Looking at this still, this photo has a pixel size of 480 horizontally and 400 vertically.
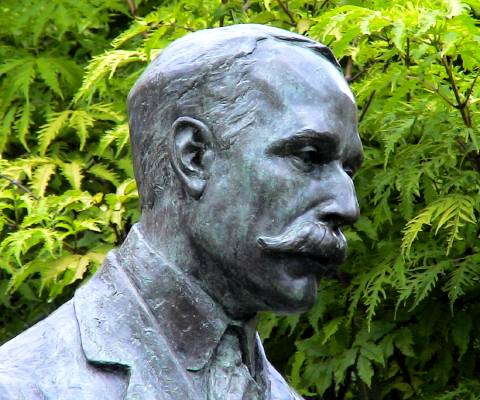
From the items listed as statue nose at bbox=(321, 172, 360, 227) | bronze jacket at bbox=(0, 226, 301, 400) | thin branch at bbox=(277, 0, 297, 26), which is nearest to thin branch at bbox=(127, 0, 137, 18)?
thin branch at bbox=(277, 0, 297, 26)

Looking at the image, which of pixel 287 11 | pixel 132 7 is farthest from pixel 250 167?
pixel 132 7

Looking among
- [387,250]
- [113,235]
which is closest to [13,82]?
[113,235]

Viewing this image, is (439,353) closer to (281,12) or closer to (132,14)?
(281,12)

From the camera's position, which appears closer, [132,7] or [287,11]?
[287,11]

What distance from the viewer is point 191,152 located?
420 centimetres

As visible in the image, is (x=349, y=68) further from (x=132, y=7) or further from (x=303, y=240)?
(x=303, y=240)

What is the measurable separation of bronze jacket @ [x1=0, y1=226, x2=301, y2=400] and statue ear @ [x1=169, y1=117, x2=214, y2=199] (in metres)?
0.20

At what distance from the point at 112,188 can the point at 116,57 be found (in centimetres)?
61

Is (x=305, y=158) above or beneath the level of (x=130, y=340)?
above

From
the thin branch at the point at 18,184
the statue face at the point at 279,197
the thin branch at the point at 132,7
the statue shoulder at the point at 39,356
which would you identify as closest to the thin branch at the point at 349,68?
the thin branch at the point at 132,7

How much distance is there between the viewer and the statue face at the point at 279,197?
4.12 meters

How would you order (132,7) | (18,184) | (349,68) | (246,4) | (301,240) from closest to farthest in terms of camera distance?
(301,240), (18,184), (246,4), (349,68), (132,7)

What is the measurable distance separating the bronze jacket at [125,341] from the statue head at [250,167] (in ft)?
0.19

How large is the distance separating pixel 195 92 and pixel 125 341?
59cm
